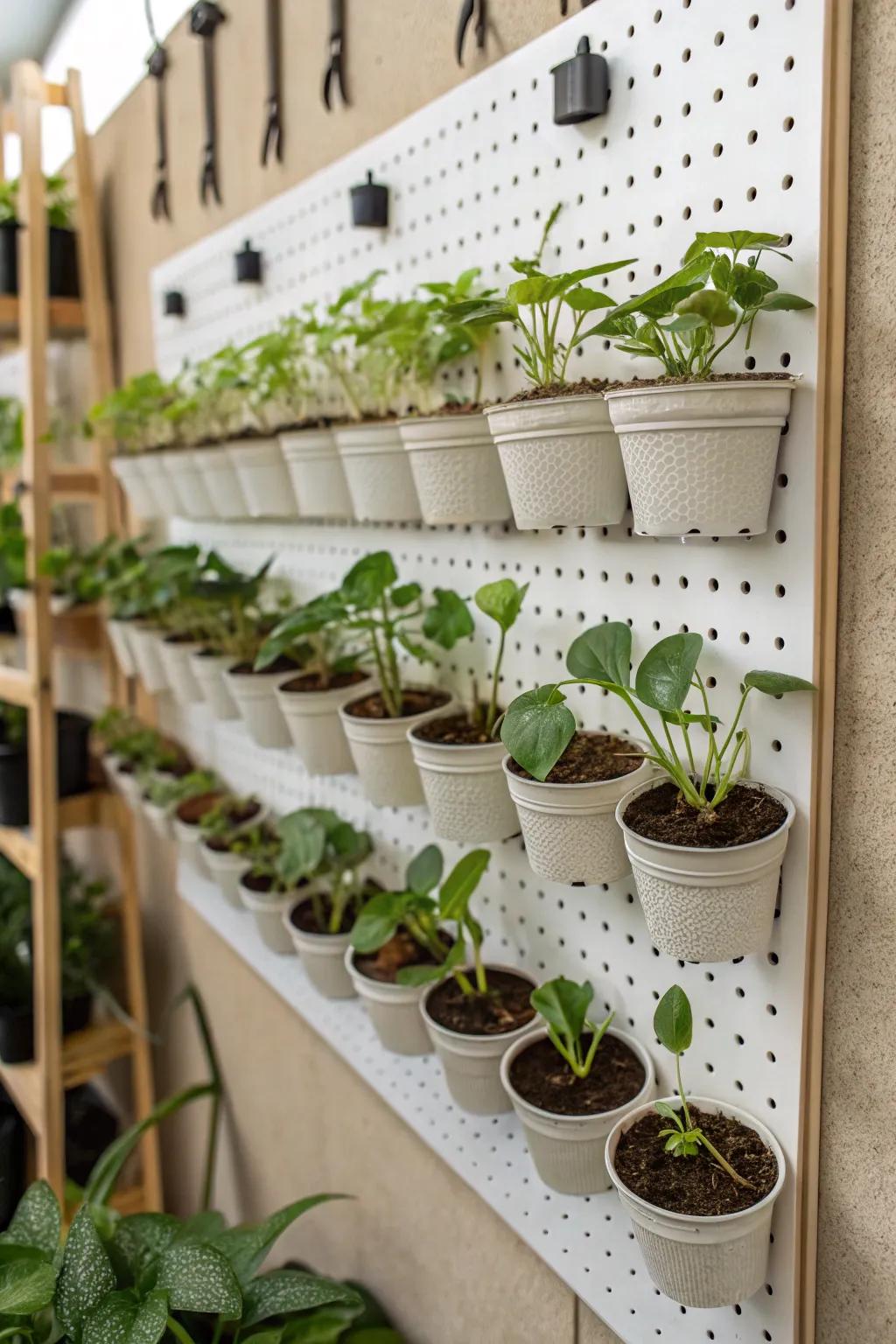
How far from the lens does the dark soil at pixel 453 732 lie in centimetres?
113

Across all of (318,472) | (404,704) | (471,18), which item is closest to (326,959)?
(404,704)

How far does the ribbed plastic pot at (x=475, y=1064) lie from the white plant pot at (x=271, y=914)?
0.47 meters

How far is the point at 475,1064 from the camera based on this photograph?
1.17 metres

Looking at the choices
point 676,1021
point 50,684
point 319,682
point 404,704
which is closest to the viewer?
point 676,1021

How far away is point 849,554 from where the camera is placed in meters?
0.81

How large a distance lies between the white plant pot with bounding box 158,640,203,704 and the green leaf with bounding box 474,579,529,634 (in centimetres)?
88

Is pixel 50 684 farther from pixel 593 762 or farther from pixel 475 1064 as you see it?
pixel 593 762

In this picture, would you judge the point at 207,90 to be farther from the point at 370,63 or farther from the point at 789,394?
the point at 789,394

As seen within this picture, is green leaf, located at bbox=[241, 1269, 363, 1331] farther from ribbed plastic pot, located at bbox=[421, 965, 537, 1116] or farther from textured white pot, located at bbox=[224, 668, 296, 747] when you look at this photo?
textured white pot, located at bbox=[224, 668, 296, 747]

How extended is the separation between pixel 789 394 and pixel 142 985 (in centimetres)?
235

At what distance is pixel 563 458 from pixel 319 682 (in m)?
0.69

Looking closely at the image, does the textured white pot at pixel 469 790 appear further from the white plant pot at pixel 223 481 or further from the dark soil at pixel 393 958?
the white plant pot at pixel 223 481

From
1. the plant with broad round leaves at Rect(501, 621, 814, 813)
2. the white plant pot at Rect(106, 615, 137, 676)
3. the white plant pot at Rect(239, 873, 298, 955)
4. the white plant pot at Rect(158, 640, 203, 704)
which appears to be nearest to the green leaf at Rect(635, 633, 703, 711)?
the plant with broad round leaves at Rect(501, 621, 814, 813)

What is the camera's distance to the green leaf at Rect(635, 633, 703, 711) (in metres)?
0.81
